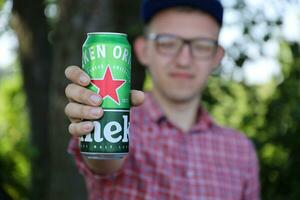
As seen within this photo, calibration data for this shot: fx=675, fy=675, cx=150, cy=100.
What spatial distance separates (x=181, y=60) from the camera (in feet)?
9.43

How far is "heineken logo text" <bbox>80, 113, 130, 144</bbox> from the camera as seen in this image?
6.10 feet

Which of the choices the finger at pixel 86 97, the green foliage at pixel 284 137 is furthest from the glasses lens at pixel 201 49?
the green foliage at pixel 284 137

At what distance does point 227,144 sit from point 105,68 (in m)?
1.31

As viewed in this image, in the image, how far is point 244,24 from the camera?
4.07 metres

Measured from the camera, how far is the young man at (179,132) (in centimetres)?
277

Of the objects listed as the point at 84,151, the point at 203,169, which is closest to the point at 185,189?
the point at 203,169

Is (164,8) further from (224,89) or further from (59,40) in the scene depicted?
(224,89)

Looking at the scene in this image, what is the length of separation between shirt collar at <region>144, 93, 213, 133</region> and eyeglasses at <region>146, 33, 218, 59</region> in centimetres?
23

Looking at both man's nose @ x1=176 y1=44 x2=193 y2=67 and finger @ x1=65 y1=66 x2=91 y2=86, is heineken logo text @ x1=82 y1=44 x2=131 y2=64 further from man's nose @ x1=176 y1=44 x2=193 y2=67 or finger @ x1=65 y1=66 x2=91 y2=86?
man's nose @ x1=176 y1=44 x2=193 y2=67

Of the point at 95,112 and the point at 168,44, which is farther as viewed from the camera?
the point at 168,44

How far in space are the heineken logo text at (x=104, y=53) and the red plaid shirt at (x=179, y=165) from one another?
736 millimetres

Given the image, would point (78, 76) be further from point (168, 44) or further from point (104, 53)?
point (168, 44)

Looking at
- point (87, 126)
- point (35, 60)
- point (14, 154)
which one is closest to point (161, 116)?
point (87, 126)

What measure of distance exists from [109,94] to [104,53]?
125mm
